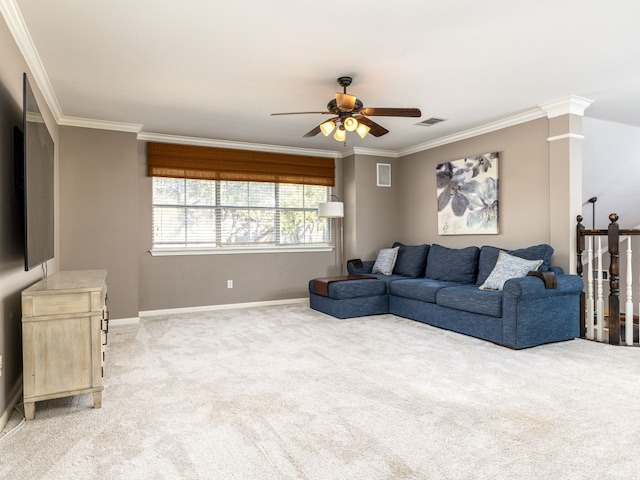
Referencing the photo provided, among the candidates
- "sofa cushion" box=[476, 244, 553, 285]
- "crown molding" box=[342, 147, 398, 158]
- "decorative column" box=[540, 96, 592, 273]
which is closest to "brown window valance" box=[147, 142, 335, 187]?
"crown molding" box=[342, 147, 398, 158]

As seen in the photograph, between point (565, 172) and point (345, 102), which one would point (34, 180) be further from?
point (565, 172)

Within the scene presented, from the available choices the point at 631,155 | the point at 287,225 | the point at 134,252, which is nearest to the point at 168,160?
the point at 134,252

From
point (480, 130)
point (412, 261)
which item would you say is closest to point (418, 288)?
point (412, 261)

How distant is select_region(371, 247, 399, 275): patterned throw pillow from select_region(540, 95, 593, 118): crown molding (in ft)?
8.77

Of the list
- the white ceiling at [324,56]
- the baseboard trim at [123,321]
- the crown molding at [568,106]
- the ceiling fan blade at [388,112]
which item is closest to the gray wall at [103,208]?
the baseboard trim at [123,321]

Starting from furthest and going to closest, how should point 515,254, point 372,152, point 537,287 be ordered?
point 372,152 < point 515,254 < point 537,287

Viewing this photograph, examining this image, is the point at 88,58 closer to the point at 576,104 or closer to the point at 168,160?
the point at 168,160

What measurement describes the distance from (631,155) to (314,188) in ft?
14.4

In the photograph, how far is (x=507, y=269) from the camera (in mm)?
4219

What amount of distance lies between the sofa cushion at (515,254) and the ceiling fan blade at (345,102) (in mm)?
2470

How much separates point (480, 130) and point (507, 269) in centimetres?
200

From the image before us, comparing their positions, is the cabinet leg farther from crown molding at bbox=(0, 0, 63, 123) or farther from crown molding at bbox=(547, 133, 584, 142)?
crown molding at bbox=(547, 133, 584, 142)

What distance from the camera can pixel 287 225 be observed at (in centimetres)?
653

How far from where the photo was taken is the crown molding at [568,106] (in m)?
4.21
